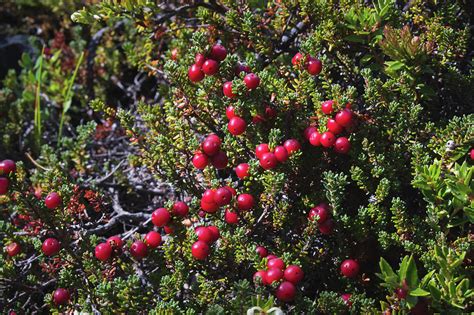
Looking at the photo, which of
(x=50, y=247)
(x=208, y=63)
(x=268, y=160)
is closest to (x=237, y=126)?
(x=268, y=160)

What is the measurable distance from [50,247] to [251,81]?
1.38 m

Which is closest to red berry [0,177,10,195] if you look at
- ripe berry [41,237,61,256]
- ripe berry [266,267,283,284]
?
ripe berry [41,237,61,256]

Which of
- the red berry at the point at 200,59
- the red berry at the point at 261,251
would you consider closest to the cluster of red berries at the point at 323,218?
the red berry at the point at 261,251

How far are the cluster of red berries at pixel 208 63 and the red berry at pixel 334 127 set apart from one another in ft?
2.20

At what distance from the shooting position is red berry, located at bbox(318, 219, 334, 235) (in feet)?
9.01

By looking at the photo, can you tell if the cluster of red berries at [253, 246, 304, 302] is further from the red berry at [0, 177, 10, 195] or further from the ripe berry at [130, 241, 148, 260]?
the red berry at [0, 177, 10, 195]

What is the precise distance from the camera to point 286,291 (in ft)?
7.90

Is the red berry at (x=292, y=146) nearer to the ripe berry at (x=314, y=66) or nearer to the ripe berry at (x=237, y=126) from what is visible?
the ripe berry at (x=237, y=126)

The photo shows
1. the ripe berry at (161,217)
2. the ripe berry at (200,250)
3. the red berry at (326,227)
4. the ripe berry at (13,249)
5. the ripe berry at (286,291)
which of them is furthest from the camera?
the ripe berry at (13,249)

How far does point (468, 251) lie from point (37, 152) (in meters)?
3.38

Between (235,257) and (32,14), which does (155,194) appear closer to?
(235,257)

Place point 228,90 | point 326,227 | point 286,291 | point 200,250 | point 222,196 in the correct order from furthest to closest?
point 228,90, point 326,227, point 222,196, point 200,250, point 286,291

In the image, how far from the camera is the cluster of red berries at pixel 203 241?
8.32ft

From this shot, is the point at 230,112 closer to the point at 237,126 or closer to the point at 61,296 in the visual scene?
the point at 237,126
